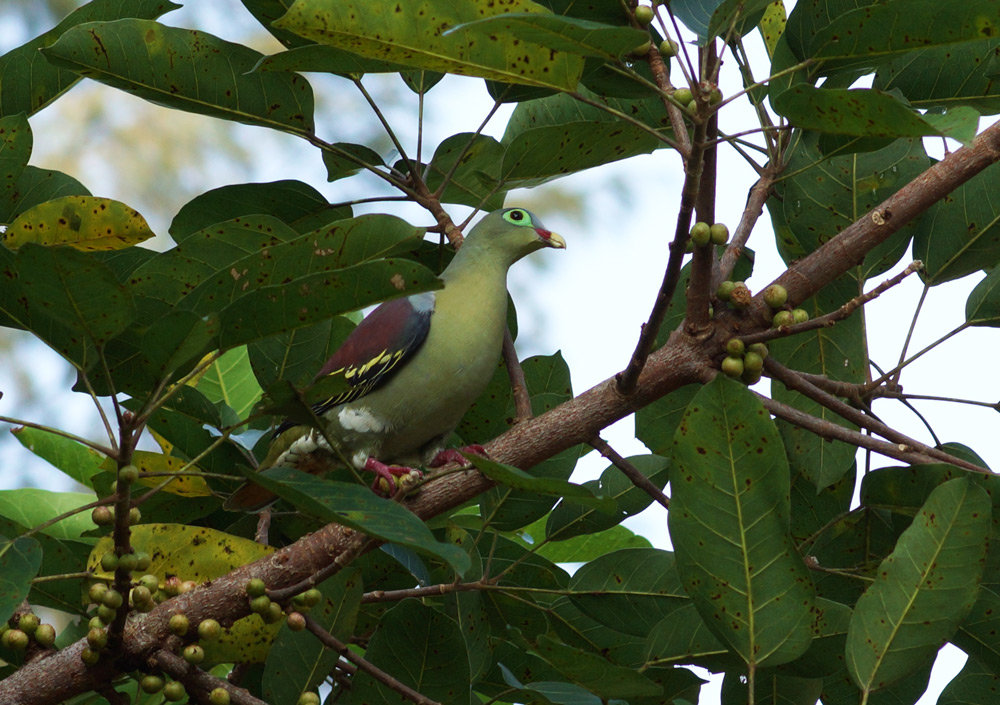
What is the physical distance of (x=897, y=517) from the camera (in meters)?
2.09

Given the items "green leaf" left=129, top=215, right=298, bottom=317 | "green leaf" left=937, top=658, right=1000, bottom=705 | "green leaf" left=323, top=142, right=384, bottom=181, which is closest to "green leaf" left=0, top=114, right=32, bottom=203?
"green leaf" left=129, top=215, right=298, bottom=317

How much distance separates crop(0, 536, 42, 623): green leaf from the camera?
1.52m

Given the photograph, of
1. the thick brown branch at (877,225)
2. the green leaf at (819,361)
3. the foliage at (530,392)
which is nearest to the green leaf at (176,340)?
the foliage at (530,392)

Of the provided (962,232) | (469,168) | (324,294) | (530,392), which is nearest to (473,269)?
(469,168)

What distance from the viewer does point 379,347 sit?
100 inches

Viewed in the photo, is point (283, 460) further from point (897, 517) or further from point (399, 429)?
point (897, 517)

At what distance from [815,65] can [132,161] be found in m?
11.6

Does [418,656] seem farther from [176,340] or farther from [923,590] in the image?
[923,590]

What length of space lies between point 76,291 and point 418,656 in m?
0.77

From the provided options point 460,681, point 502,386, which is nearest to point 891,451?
point 460,681

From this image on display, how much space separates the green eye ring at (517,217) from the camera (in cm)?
295

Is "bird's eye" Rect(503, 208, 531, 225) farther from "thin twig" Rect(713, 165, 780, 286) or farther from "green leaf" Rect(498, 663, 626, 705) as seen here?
"green leaf" Rect(498, 663, 626, 705)

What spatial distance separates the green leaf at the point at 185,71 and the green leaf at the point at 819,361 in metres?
1.09

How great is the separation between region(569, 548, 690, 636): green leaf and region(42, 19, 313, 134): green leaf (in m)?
1.03
